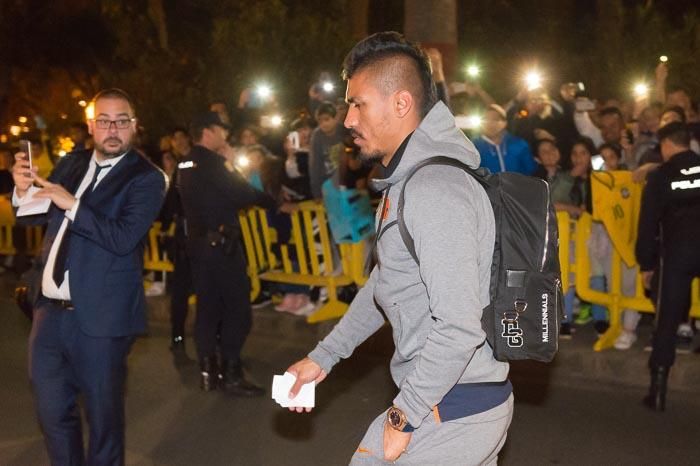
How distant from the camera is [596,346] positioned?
8258mm

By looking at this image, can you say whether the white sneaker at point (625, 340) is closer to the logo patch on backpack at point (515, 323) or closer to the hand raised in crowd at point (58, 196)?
the hand raised in crowd at point (58, 196)

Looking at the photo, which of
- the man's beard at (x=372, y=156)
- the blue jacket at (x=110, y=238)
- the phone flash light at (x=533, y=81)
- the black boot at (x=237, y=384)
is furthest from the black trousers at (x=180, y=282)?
the man's beard at (x=372, y=156)

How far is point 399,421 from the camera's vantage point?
2.97 metres

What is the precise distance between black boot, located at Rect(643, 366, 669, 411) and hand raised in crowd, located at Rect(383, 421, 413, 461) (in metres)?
4.52

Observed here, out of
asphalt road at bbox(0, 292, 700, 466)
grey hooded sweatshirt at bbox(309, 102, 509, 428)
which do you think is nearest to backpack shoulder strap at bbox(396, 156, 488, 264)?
grey hooded sweatshirt at bbox(309, 102, 509, 428)

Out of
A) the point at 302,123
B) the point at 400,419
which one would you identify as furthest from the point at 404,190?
the point at 302,123

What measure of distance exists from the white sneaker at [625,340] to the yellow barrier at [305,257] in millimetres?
2590

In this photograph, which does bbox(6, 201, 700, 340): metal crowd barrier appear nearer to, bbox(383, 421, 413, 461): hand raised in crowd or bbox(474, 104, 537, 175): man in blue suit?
bbox(474, 104, 537, 175): man in blue suit

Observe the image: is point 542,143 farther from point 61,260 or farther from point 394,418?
point 394,418

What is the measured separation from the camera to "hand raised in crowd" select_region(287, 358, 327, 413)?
3510 mm

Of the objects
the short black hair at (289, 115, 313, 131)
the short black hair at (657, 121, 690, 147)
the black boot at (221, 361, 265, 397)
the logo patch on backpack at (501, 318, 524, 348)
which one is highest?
the short black hair at (289, 115, 313, 131)

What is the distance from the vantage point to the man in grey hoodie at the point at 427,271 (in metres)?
2.85

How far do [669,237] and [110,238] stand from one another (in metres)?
4.06

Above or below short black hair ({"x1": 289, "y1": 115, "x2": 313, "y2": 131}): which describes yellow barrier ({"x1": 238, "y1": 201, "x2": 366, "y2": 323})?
below
